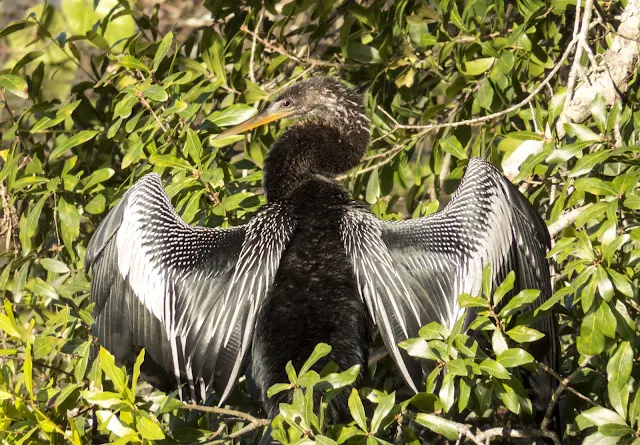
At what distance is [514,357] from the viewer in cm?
216

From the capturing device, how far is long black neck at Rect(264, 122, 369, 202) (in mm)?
3219

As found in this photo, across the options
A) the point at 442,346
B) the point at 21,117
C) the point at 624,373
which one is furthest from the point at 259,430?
the point at 21,117

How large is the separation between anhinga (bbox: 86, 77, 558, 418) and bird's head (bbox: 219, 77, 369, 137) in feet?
1.34

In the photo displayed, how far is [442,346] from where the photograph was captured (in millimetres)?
2215

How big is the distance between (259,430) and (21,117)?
1419 millimetres

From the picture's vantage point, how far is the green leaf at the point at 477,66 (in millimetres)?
3221

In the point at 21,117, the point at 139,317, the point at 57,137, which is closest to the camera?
the point at 139,317

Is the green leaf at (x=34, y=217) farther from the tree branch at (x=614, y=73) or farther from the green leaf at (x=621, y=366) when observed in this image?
the green leaf at (x=621, y=366)

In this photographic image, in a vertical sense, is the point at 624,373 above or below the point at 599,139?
below

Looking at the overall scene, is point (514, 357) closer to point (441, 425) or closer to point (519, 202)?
point (441, 425)

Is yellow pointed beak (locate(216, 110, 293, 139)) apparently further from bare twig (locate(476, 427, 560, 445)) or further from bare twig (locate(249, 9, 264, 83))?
bare twig (locate(476, 427, 560, 445))

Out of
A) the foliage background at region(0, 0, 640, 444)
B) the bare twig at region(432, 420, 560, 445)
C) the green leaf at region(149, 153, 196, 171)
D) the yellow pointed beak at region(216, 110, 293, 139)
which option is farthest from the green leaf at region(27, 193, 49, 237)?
the bare twig at region(432, 420, 560, 445)

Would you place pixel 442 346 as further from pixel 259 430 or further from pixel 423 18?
pixel 423 18

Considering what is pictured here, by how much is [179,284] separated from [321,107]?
0.92m
